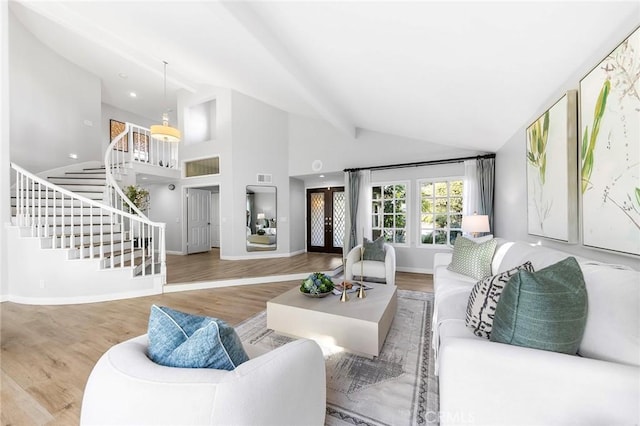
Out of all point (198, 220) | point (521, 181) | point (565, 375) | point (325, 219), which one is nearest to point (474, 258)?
point (521, 181)

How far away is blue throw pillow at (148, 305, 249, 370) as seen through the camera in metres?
0.79

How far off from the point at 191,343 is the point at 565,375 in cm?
133

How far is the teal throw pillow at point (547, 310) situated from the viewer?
978mm

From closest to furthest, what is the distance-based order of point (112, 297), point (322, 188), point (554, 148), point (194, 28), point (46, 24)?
point (554, 148) → point (194, 28) → point (112, 297) → point (46, 24) → point (322, 188)

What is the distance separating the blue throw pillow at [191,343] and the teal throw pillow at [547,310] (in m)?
1.14

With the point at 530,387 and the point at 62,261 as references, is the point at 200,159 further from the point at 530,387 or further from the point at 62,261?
the point at 530,387

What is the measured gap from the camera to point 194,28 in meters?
2.62

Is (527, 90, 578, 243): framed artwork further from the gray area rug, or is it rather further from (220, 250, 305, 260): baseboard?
(220, 250, 305, 260): baseboard

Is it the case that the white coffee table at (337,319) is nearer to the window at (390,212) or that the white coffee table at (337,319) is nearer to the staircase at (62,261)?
the staircase at (62,261)

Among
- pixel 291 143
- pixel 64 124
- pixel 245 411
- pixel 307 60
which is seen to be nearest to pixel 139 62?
pixel 64 124

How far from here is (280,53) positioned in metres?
2.55

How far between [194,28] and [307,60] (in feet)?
4.12

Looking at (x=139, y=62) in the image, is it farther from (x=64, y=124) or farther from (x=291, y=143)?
(x=291, y=143)

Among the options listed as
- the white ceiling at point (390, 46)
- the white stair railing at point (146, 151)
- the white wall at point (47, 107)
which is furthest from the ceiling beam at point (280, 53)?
the white wall at point (47, 107)
